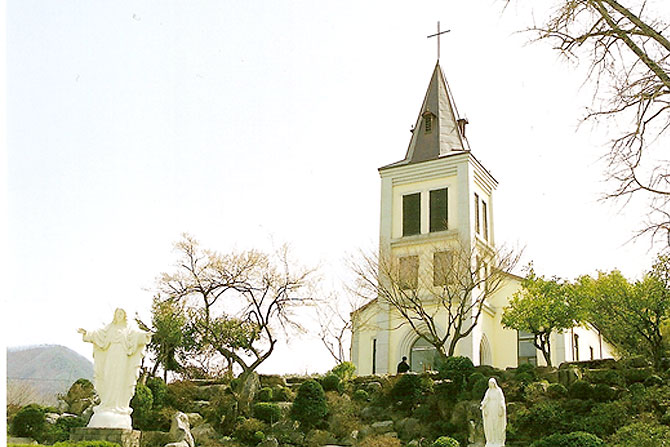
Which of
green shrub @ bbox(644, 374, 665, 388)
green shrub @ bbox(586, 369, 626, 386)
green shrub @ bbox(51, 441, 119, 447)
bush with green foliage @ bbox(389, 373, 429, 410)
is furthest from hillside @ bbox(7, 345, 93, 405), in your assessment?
green shrub @ bbox(644, 374, 665, 388)

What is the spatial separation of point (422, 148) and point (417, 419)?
14.8 m

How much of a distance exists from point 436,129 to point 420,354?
33.7 ft

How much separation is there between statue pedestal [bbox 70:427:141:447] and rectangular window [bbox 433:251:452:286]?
16.1 metres

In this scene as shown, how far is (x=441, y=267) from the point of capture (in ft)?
88.9

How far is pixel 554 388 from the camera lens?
64.6 ft

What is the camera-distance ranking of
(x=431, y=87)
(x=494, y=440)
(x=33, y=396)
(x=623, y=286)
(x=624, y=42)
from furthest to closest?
(x=431, y=87) → (x=33, y=396) → (x=623, y=286) → (x=494, y=440) → (x=624, y=42)

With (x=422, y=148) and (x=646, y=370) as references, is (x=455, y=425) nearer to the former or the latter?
(x=646, y=370)

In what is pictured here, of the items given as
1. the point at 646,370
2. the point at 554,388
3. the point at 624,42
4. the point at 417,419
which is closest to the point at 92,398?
the point at 417,419

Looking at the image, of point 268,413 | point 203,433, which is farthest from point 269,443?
point 203,433

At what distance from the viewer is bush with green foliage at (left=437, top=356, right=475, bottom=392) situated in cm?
2117

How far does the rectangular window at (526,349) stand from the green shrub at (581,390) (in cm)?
960

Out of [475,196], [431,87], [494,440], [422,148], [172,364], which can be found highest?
[431,87]

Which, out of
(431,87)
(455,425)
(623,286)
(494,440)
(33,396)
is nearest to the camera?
(494,440)

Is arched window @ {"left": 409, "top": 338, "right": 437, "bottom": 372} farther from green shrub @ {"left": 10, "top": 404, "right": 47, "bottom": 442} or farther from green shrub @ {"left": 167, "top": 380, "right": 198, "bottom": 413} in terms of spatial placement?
green shrub @ {"left": 10, "top": 404, "right": 47, "bottom": 442}
